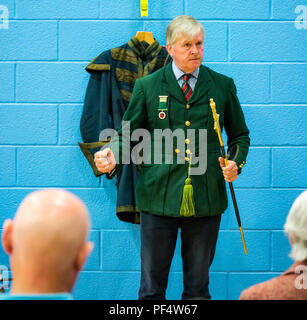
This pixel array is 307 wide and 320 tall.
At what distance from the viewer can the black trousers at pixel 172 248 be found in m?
1.82

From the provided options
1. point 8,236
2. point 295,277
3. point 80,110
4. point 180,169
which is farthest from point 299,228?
point 80,110

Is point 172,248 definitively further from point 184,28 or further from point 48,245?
point 48,245

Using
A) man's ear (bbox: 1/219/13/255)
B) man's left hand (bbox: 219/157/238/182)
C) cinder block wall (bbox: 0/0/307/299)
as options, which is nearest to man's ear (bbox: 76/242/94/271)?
man's ear (bbox: 1/219/13/255)

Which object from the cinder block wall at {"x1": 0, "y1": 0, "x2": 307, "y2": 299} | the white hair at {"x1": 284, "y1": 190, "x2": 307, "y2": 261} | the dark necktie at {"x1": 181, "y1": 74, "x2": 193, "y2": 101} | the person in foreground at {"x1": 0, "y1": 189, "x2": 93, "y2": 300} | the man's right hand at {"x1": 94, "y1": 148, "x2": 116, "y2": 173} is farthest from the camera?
the cinder block wall at {"x1": 0, "y1": 0, "x2": 307, "y2": 299}

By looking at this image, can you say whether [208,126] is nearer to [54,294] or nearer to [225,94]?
[225,94]

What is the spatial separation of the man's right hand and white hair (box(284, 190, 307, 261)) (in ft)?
2.65


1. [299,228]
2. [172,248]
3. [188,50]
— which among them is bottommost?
[172,248]

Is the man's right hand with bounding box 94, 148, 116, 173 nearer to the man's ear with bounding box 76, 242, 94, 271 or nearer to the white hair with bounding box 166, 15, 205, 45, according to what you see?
the white hair with bounding box 166, 15, 205, 45

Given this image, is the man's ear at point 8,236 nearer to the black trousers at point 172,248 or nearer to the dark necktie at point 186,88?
the black trousers at point 172,248

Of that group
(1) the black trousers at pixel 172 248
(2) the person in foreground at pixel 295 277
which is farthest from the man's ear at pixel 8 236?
(1) the black trousers at pixel 172 248

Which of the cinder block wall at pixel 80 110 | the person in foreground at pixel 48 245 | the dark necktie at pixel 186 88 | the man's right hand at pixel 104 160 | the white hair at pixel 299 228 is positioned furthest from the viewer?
the cinder block wall at pixel 80 110

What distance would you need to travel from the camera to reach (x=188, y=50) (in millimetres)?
1775

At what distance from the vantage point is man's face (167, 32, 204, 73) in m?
1.76

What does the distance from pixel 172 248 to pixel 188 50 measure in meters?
0.76
